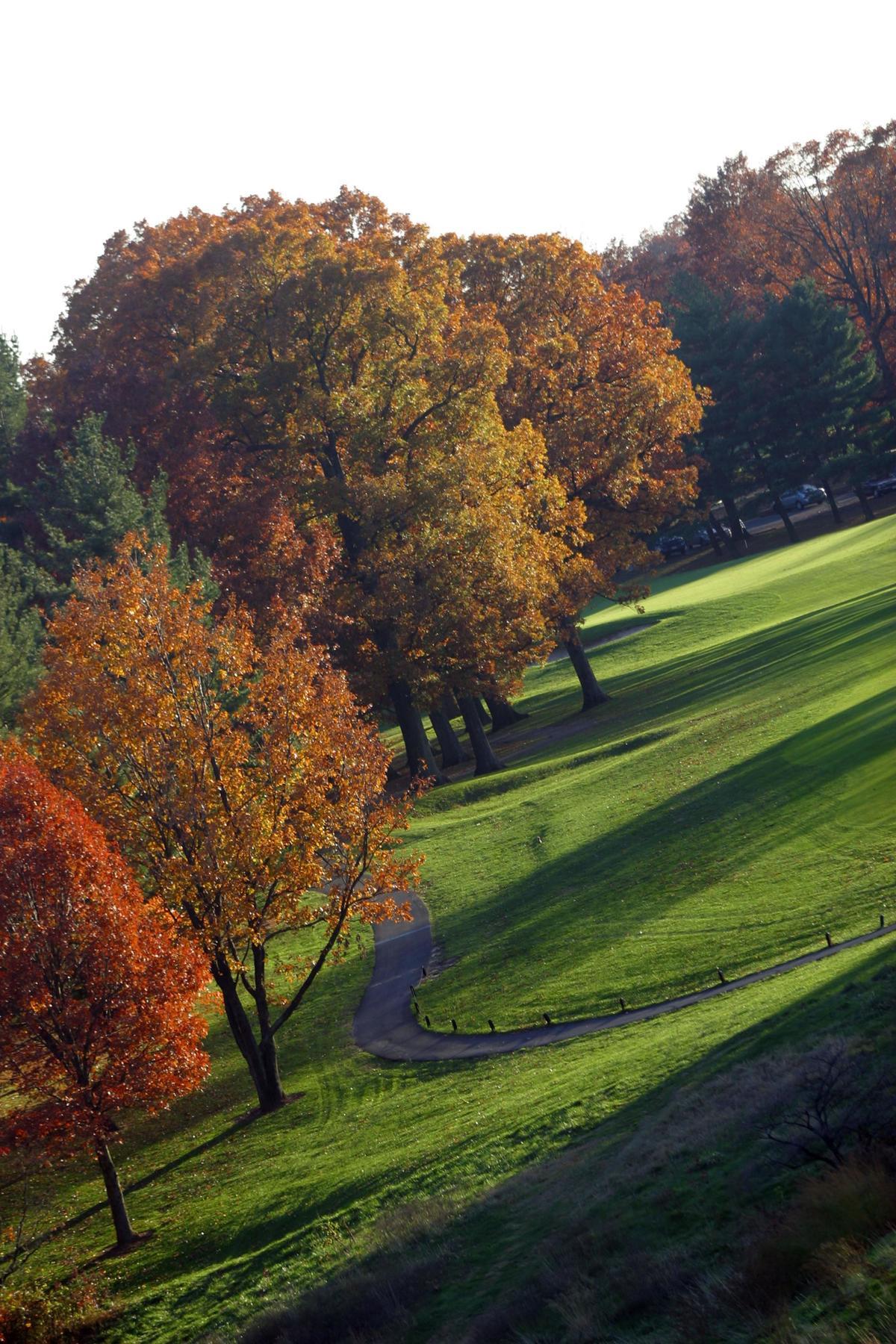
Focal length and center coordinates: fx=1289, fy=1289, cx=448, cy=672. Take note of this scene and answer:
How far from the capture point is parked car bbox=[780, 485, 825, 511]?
3600 inches

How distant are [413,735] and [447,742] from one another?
6.34 meters

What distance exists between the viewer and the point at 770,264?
297 ft

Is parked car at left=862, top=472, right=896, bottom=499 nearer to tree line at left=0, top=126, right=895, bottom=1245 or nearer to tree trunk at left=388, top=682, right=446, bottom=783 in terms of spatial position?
tree line at left=0, top=126, right=895, bottom=1245

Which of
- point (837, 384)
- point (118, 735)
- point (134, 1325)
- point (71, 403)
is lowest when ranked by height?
point (134, 1325)

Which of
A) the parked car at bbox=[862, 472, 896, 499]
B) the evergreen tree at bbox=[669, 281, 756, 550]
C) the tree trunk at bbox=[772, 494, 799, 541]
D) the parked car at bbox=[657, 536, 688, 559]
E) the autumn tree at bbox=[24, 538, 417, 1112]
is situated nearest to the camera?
the autumn tree at bbox=[24, 538, 417, 1112]

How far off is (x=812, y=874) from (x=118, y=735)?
13149 mm

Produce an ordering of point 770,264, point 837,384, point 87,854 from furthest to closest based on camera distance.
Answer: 1. point 770,264
2. point 837,384
3. point 87,854

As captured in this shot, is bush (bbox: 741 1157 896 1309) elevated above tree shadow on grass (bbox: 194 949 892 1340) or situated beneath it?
elevated above

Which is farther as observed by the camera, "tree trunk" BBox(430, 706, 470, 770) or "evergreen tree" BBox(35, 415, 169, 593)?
"tree trunk" BBox(430, 706, 470, 770)

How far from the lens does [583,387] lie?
5306 centimetres

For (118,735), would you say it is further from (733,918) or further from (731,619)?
(731,619)

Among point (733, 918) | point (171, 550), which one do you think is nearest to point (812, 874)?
point (733, 918)

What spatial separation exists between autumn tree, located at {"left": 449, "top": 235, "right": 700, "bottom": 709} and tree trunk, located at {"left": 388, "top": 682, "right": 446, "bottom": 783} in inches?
277

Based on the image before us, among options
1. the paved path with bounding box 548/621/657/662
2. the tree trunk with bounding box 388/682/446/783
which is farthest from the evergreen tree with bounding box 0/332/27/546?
the paved path with bounding box 548/621/657/662
